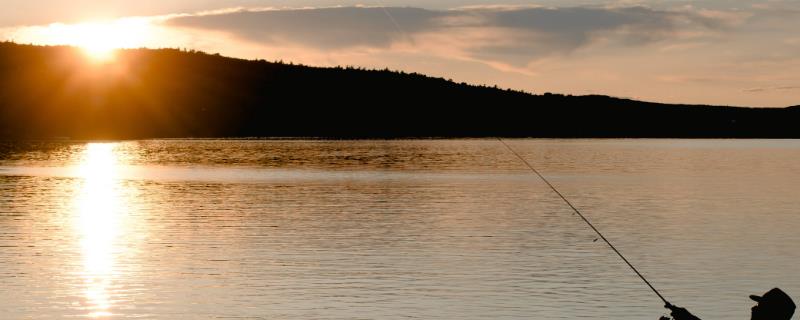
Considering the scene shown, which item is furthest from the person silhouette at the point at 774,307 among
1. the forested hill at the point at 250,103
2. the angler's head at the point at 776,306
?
the forested hill at the point at 250,103

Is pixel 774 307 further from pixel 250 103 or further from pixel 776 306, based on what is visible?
pixel 250 103

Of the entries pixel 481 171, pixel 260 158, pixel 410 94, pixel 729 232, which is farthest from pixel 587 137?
pixel 729 232

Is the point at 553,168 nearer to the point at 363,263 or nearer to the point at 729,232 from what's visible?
the point at 729,232

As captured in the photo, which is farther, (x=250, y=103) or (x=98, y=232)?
(x=250, y=103)

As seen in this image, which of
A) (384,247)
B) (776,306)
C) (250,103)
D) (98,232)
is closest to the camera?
(776,306)

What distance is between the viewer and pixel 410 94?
184125mm

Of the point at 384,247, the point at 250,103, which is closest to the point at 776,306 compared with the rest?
the point at 384,247

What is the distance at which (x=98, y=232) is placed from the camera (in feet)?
112

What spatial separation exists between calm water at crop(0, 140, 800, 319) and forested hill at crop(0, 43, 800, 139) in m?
89.2

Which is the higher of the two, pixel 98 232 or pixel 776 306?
pixel 776 306

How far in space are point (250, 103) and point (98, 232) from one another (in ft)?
439

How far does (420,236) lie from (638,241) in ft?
19.4

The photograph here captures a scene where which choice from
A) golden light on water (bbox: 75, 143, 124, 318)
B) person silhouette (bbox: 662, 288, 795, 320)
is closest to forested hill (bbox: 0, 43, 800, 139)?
golden light on water (bbox: 75, 143, 124, 318)

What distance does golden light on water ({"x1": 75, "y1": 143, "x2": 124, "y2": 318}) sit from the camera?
22.2 metres
